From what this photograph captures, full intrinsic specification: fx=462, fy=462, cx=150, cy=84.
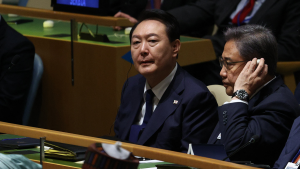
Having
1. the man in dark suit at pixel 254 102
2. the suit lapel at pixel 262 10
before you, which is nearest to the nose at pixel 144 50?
the man in dark suit at pixel 254 102

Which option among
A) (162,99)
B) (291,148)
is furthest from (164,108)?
(291,148)

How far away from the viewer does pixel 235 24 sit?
3584mm

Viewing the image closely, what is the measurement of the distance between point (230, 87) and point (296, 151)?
0.49m

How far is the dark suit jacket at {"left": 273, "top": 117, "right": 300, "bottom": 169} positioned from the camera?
1530 mm

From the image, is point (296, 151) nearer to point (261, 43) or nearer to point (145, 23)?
point (261, 43)

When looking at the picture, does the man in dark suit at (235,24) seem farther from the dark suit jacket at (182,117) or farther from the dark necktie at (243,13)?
the dark suit jacket at (182,117)

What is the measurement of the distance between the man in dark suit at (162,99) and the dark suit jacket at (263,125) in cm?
18

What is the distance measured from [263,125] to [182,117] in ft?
1.25

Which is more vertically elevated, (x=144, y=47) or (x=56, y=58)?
(x=144, y=47)

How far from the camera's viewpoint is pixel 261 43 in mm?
1825

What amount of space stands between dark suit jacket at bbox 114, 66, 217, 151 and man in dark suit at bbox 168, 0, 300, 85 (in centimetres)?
139

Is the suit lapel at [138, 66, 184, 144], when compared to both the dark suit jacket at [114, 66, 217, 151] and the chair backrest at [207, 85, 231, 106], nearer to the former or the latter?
the dark suit jacket at [114, 66, 217, 151]

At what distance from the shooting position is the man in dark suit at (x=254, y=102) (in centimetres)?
171

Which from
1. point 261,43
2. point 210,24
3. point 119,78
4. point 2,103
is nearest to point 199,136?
point 261,43
